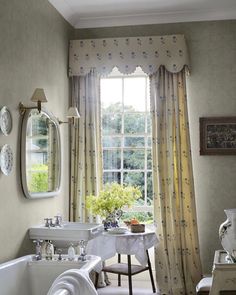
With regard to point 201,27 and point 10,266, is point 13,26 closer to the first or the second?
point 10,266

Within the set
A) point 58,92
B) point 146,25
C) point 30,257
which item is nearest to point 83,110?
point 58,92

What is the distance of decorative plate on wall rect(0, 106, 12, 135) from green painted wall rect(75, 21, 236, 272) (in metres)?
2.26

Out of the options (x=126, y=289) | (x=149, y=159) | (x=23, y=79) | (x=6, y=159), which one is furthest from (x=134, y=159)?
(x=6, y=159)

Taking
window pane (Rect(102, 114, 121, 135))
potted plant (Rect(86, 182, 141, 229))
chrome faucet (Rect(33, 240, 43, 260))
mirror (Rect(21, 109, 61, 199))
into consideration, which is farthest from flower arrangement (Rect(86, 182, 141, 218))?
chrome faucet (Rect(33, 240, 43, 260))

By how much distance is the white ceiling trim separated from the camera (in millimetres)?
5314

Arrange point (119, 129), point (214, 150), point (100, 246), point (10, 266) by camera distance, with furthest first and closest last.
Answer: point (119, 129)
point (214, 150)
point (100, 246)
point (10, 266)

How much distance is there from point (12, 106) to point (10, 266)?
129 centimetres

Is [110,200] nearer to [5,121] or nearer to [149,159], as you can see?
[149,159]

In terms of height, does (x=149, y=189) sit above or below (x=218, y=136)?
below

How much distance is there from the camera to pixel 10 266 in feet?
11.8

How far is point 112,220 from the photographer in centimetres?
504

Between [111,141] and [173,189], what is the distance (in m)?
1.08

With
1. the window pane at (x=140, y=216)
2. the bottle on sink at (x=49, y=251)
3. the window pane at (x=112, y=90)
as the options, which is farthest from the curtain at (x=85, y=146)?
the bottle on sink at (x=49, y=251)

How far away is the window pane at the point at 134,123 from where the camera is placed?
19.2 ft
